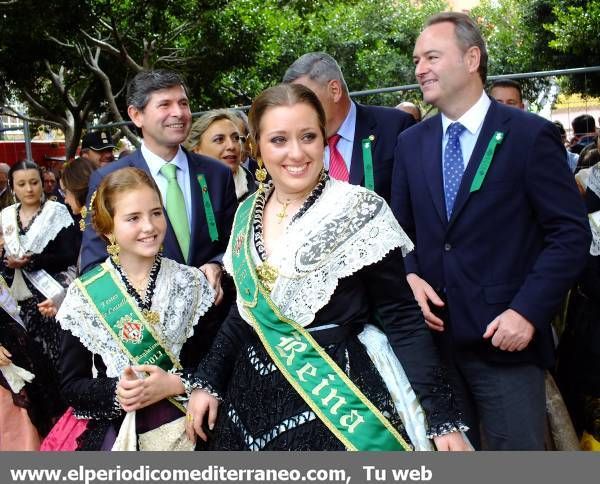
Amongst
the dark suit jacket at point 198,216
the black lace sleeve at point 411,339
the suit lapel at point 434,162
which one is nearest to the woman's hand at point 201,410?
the black lace sleeve at point 411,339

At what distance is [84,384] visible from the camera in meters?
2.83

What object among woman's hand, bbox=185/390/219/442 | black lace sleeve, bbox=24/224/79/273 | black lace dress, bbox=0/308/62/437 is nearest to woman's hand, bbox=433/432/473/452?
woman's hand, bbox=185/390/219/442

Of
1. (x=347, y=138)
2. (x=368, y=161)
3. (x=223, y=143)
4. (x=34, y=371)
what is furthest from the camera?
(x=223, y=143)

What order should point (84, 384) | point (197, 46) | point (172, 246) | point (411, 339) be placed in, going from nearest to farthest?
point (411, 339)
point (84, 384)
point (172, 246)
point (197, 46)

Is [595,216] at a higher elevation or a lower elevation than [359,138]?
lower

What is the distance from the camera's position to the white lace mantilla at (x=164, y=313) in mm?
2869

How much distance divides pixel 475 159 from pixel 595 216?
4.36 feet

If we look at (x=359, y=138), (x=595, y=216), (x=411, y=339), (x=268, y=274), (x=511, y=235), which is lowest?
(x=595, y=216)

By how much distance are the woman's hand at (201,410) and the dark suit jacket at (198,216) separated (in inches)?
38.8

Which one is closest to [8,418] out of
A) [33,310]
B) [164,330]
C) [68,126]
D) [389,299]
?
[33,310]

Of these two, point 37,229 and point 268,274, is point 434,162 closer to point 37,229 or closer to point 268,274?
point 268,274

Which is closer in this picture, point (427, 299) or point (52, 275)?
point (427, 299)

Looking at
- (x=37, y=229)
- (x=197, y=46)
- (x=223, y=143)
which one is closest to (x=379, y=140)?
(x=223, y=143)

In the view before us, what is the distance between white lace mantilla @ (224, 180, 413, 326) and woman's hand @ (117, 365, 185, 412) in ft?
2.01
